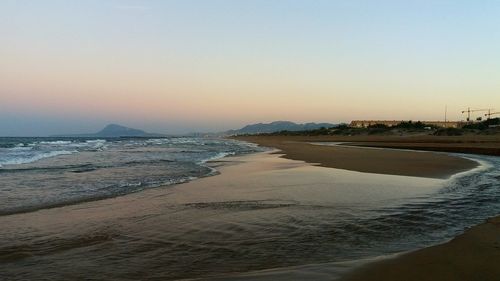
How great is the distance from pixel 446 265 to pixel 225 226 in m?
3.79

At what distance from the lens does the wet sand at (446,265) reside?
493 centimetres

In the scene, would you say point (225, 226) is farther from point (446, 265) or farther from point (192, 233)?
point (446, 265)

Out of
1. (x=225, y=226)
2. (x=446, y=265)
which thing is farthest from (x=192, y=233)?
(x=446, y=265)

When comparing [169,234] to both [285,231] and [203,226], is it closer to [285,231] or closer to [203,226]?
[203,226]

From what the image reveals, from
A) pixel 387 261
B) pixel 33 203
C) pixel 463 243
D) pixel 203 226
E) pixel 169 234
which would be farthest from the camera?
pixel 33 203

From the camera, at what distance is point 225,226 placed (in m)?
7.89

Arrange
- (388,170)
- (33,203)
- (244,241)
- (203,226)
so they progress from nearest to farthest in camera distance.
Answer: (244,241) → (203,226) → (33,203) → (388,170)

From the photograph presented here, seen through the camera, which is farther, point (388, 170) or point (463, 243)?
point (388, 170)

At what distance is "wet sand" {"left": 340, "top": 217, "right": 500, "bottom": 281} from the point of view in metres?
4.93

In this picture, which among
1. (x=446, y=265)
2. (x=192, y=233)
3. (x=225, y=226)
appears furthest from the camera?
(x=225, y=226)

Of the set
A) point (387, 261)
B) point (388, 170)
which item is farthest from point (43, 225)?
point (388, 170)

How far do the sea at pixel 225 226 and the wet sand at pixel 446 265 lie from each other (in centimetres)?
32

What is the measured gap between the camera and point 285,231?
7.41 metres

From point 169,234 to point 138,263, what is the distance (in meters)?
1.65
